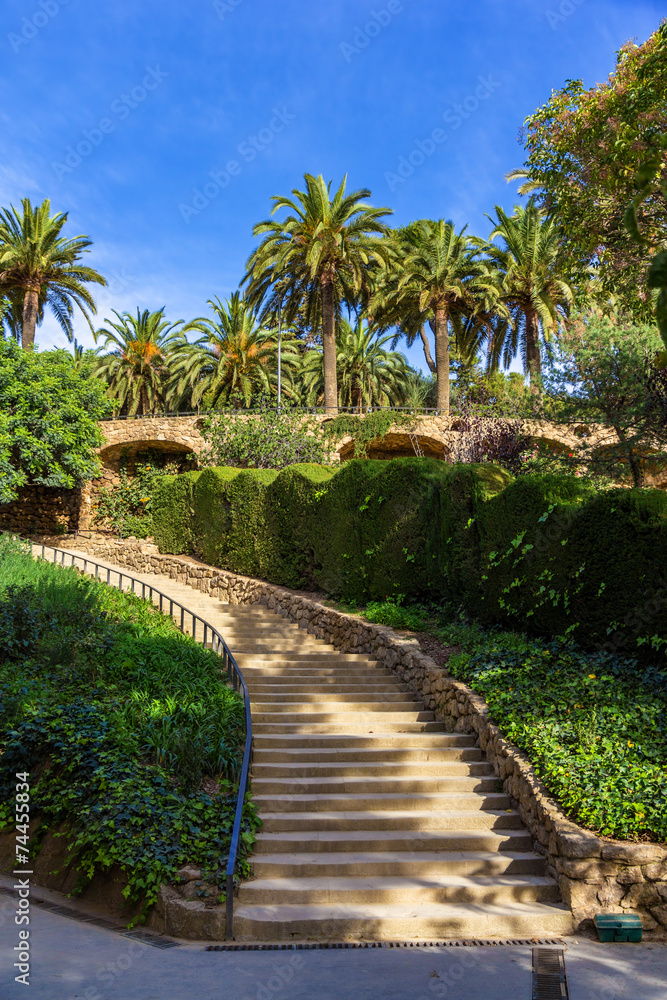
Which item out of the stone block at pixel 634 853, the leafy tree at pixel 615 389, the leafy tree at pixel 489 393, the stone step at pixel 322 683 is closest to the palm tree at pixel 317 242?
the leafy tree at pixel 489 393

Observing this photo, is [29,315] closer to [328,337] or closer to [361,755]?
[328,337]

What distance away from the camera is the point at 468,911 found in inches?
240

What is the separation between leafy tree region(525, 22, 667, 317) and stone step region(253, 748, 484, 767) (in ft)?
22.0

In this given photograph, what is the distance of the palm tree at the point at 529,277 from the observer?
26375mm

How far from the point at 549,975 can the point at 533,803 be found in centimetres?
224

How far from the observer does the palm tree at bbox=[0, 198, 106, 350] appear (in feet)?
91.1

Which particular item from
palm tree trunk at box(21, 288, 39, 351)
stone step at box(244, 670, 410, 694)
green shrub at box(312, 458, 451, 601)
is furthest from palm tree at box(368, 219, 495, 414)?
stone step at box(244, 670, 410, 694)

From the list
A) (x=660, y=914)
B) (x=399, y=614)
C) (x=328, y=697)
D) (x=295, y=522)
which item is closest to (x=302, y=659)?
(x=399, y=614)

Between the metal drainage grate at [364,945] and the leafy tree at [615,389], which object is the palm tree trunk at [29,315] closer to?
the leafy tree at [615,389]

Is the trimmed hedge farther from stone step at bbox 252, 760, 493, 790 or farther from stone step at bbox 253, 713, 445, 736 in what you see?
stone step at bbox 252, 760, 493, 790

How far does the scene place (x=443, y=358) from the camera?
29250 millimetres

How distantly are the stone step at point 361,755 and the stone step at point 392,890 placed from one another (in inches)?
77.8

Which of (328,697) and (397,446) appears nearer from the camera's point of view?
(328,697)

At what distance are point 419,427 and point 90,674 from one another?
2026 cm
